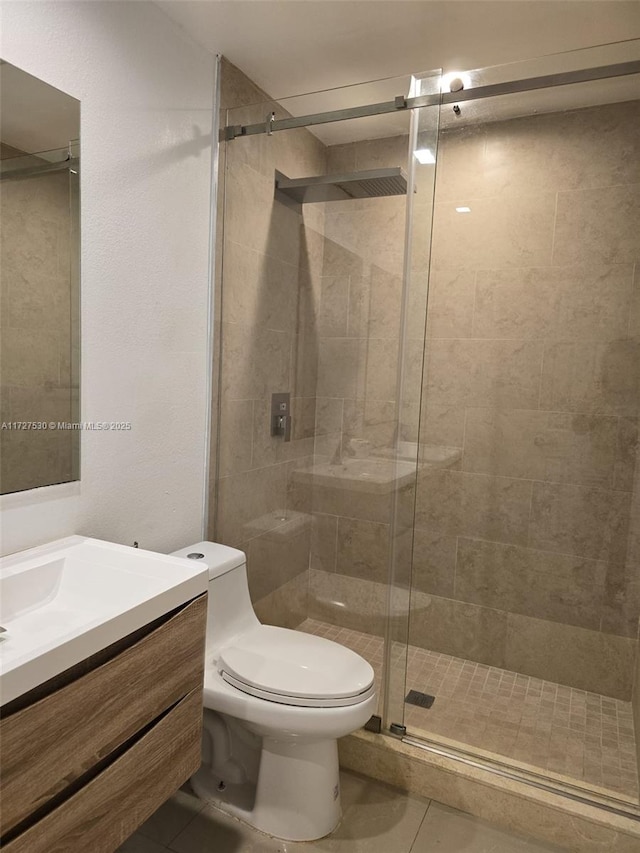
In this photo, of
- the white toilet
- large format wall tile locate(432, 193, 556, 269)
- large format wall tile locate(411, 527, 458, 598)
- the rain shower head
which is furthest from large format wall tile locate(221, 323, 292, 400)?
large format wall tile locate(411, 527, 458, 598)

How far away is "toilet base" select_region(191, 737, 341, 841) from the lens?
1731 mm

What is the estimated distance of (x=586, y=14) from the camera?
175cm

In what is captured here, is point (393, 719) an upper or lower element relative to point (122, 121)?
lower

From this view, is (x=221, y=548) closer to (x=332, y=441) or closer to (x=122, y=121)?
(x=332, y=441)

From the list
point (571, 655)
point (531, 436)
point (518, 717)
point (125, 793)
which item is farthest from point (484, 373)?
point (125, 793)

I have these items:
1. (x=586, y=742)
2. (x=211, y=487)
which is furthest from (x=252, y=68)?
(x=586, y=742)

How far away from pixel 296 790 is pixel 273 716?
291mm

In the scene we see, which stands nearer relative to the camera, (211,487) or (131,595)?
(131,595)

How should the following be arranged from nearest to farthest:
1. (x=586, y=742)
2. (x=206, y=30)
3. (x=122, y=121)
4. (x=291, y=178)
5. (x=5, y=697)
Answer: (x=5, y=697) < (x=122, y=121) < (x=206, y=30) < (x=586, y=742) < (x=291, y=178)

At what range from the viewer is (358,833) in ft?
5.79

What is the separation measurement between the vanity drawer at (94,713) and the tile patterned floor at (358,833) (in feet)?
2.01

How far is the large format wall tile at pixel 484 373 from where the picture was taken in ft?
7.70

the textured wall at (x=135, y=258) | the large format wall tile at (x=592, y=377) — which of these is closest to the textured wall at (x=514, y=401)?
the large format wall tile at (x=592, y=377)

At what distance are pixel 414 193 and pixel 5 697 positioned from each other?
71.8 inches
